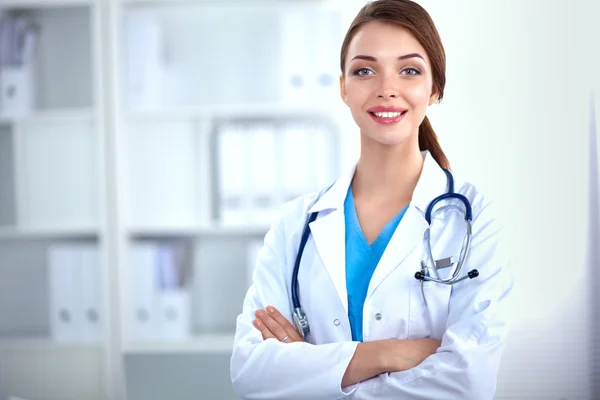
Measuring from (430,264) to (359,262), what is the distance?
0.46 ft

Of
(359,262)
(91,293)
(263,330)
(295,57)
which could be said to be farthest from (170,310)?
(359,262)

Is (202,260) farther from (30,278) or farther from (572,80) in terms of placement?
(572,80)

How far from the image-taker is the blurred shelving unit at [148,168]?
8.23 feet

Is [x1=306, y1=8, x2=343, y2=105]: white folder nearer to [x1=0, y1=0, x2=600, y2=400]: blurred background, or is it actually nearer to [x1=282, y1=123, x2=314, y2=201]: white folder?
[x1=0, y1=0, x2=600, y2=400]: blurred background

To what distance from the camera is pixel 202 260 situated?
9.17 ft

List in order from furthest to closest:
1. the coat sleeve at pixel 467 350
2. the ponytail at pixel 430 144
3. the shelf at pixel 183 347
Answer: the shelf at pixel 183 347, the ponytail at pixel 430 144, the coat sleeve at pixel 467 350

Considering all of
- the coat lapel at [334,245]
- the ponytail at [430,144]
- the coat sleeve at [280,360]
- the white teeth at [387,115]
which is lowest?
the coat sleeve at [280,360]

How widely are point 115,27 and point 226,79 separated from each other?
0.49m

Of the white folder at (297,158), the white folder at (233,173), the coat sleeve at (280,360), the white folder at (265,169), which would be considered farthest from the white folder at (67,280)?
the coat sleeve at (280,360)

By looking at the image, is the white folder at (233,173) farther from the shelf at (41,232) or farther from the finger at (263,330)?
the finger at (263,330)

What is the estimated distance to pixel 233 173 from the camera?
2506mm

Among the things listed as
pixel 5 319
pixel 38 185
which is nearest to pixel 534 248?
pixel 38 185

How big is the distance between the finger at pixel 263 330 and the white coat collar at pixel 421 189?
258 millimetres

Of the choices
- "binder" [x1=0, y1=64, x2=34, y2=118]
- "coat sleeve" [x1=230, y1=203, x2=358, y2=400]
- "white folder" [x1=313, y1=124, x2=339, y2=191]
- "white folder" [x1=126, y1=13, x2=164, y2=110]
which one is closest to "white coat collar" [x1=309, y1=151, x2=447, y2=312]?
"coat sleeve" [x1=230, y1=203, x2=358, y2=400]
